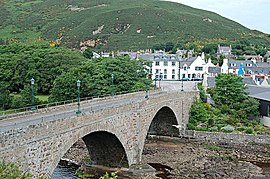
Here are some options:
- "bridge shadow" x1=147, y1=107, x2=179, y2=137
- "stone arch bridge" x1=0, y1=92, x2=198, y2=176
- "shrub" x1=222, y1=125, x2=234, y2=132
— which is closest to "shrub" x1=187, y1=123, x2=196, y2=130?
"stone arch bridge" x1=0, y1=92, x2=198, y2=176

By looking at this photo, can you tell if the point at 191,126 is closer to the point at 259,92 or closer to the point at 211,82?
the point at 259,92

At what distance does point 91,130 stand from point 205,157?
1834cm

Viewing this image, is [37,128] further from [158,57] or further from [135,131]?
[158,57]

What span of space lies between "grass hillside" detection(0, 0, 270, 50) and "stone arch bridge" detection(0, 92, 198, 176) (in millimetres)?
→ 96499

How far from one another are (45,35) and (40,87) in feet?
295

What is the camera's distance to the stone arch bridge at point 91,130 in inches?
838

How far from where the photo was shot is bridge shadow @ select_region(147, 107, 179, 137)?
171 ft

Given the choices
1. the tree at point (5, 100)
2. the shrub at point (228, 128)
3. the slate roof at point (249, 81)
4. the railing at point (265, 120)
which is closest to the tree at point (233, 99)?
the railing at point (265, 120)

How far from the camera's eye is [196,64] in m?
96.6

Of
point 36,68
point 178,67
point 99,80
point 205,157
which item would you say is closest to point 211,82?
point 178,67

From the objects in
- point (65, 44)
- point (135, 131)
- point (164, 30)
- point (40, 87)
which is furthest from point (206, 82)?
point (164, 30)

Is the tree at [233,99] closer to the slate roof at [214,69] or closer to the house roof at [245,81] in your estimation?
the house roof at [245,81]

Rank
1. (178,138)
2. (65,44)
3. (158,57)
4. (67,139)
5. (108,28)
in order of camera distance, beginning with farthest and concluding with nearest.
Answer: (108,28) < (65,44) < (158,57) < (178,138) < (67,139)

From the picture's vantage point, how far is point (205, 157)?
143 feet
